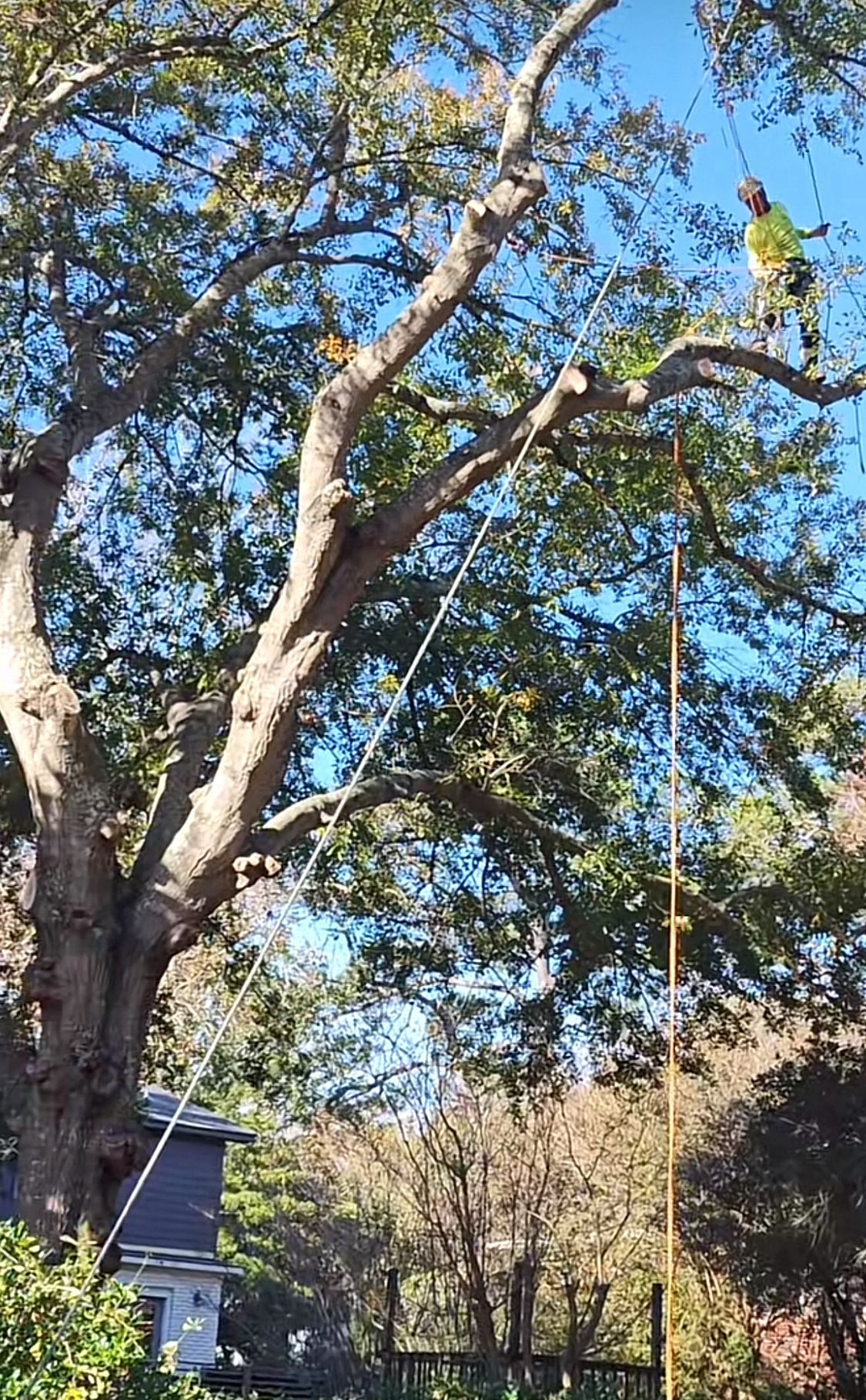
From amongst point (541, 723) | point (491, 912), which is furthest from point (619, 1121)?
point (541, 723)

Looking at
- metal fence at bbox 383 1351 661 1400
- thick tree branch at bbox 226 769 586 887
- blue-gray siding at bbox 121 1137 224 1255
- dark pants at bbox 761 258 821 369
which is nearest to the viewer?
thick tree branch at bbox 226 769 586 887

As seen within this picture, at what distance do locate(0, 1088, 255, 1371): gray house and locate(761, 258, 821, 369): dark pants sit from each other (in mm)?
12061

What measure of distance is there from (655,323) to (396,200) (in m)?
1.77

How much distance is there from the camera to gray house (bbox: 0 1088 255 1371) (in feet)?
56.2

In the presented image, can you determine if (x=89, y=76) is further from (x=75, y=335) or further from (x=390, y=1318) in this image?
(x=390, y=1318)

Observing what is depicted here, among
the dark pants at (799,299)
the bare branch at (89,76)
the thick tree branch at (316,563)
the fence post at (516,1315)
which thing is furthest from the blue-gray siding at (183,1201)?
the dark pants at (799,299)

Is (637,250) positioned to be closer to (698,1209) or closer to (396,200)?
(396,200)

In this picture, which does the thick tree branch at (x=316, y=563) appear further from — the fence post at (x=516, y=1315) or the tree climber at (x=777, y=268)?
the fence post at (x=516, y=1315)

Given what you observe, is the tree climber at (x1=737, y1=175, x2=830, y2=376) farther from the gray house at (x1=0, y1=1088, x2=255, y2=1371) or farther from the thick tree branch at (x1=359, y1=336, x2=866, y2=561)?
the gray house at (x1=0, y1=1088, x2=255, y2=1371)

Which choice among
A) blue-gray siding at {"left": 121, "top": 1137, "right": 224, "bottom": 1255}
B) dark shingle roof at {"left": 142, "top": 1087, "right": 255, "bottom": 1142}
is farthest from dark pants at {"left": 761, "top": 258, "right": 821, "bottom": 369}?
blue-gray siding at {"left": 121, "top": 1137, "right": 224, "bottom": 1255}

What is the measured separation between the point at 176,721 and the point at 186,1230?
40.1 ft

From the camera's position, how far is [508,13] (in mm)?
8875

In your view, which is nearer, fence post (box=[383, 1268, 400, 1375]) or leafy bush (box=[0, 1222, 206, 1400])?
leafy bush (box=[0, 1222, 206, 1400])

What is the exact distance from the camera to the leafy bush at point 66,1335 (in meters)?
4.50
